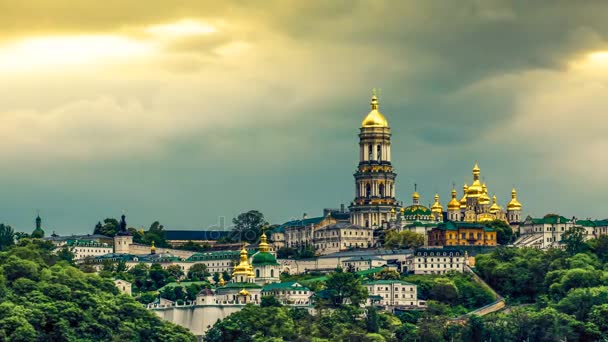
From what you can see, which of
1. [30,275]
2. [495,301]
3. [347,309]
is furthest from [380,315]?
[30,275]

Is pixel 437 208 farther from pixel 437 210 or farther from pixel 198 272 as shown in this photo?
pixel 198 272

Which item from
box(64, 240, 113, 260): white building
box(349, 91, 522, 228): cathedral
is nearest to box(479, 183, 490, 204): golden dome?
box(349, 91, 522, 228): cathedral

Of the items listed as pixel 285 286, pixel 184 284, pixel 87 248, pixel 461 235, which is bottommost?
pixel 285 286

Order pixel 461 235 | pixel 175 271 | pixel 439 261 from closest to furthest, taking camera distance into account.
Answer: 1. pixel 439 261
2. pixel 175 271
3. pixel 461 235

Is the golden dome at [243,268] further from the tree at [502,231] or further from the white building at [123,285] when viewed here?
the tree at [502,231]

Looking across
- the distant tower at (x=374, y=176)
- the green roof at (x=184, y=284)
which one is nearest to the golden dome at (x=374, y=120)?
the distant tower at (x=374, y=176)

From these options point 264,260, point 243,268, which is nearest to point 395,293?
point 243,268

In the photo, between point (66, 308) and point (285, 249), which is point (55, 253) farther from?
point (66, 308)

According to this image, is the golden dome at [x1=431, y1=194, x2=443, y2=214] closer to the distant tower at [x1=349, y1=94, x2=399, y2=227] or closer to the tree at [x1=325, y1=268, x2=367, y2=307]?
the distant tower at [x1=349, y1=94, x2=399, y2=227]
